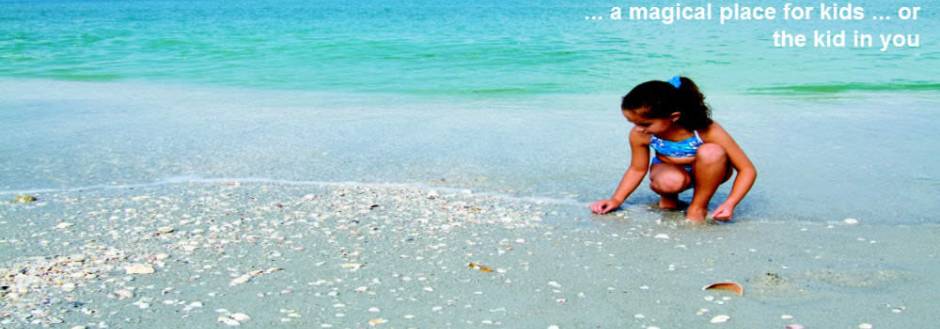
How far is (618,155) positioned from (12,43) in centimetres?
2080

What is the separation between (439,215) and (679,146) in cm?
116

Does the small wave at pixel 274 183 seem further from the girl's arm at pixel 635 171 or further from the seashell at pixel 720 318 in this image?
the seashell at pixel 720 318

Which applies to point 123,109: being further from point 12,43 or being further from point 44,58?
point 12,43

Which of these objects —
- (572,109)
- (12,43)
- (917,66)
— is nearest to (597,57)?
(917,66)

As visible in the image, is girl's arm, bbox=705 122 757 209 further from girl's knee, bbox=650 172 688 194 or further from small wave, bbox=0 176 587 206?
small wave, bbox=0 176 587 206

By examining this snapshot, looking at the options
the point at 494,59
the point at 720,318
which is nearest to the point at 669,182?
the point at 720,318

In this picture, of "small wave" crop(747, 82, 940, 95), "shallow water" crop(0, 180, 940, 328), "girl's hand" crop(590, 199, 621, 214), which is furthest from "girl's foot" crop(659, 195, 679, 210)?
"small wave" crop(747, 82, 940, 95)

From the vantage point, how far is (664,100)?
4023 mm

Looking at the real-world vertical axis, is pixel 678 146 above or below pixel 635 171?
above

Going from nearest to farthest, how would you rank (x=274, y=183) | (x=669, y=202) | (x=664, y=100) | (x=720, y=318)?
1. (x=720, y=318)
2. (x=664, y=100)
3. (x=669, y=202)
4. (x=274, y=183)

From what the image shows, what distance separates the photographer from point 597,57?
53.0 ft

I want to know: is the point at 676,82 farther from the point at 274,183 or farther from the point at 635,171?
the point at 274,183

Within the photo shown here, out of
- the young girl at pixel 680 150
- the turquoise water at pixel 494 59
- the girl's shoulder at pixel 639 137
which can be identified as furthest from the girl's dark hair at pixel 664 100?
the turquoise water at pixel 494 59

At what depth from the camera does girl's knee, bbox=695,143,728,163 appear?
4195 millimetres
